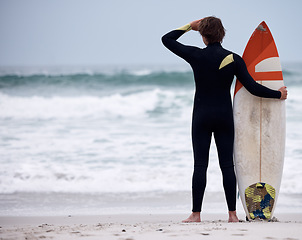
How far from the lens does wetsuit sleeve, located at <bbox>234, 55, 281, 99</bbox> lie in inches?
132

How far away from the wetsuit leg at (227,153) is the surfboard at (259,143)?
0.59 ft

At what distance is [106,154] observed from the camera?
7277 millimetres

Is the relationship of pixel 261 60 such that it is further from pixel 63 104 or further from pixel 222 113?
pixel 63 104

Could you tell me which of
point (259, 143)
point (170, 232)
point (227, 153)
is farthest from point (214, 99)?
point (170, 232)

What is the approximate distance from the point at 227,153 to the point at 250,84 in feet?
1.68

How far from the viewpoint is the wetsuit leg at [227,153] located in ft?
11.1

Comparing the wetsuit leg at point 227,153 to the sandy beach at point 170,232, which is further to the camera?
the wetsuit leg at point 227,153

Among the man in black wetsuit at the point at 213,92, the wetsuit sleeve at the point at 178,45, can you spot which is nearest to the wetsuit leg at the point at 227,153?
the man in black wetsuit at the point at 213,92

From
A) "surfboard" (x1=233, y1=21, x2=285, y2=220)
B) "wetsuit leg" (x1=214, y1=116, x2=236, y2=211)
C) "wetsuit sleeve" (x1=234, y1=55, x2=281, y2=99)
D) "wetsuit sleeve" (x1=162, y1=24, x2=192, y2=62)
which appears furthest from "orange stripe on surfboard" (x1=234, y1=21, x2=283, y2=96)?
"wetsuit sleeve" (x1=162, y1=24, x2=192, y2=62)

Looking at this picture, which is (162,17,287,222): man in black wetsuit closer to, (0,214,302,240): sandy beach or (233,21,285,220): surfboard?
(233,21,285,220): surfboard

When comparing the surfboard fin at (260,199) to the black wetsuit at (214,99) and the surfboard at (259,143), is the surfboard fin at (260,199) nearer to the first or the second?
the surfboard at (259,143)

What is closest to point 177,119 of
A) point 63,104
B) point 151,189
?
point 63,104

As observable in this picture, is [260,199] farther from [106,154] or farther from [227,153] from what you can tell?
[106,154]

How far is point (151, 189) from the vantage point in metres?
5.39
